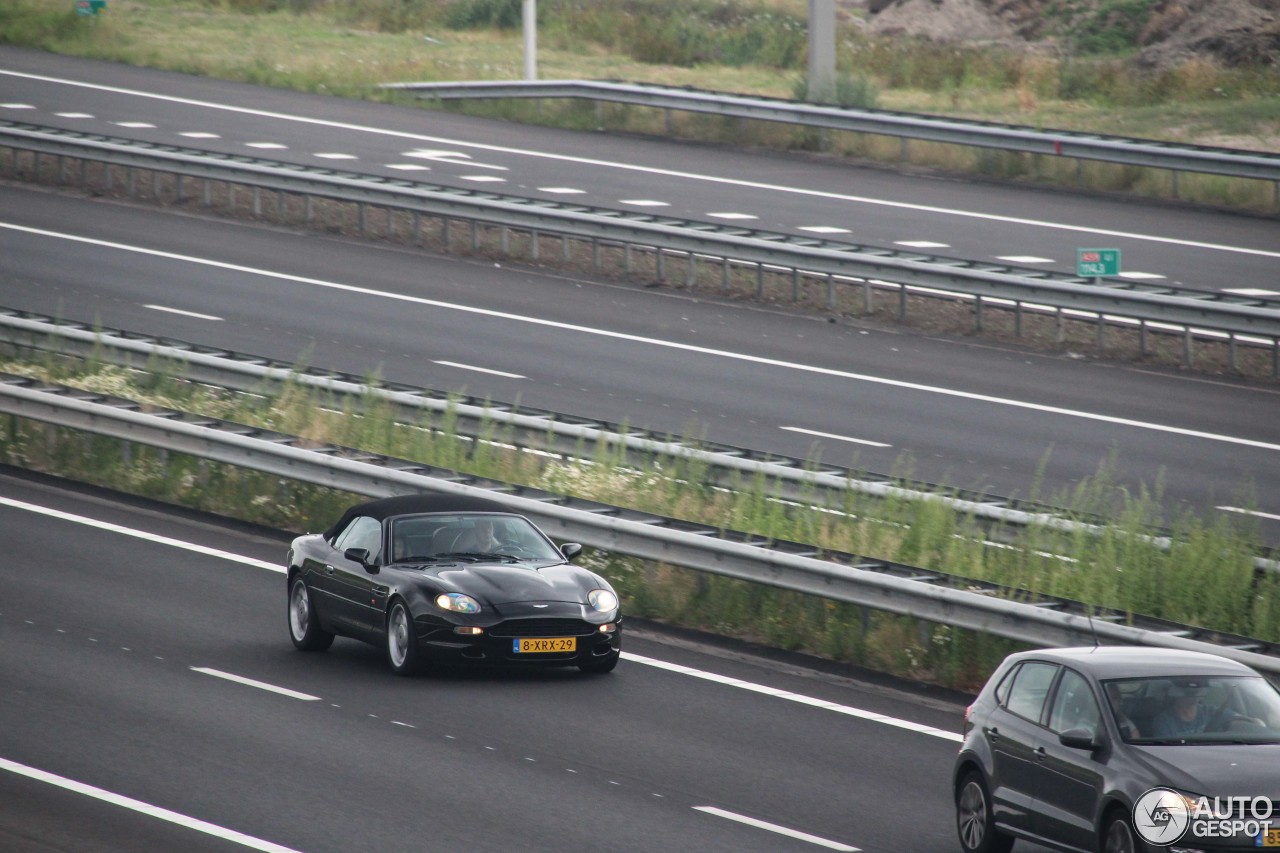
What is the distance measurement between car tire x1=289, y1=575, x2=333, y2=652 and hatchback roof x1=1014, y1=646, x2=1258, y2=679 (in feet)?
21.6


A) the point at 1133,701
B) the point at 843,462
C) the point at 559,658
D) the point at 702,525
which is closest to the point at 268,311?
the point at 843,462

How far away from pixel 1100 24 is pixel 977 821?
52881 millimetres

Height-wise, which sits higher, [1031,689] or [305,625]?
[1031,689]

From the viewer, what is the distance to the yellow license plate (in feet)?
47.7

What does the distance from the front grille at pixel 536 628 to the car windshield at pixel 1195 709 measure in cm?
518

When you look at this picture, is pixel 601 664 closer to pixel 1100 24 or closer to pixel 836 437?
pixel 836 437

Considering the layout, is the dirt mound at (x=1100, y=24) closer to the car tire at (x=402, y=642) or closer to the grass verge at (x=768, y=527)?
the grass verge at (x=768, y=527)

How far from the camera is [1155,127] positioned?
3938 cm

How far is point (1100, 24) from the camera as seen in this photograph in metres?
60.3

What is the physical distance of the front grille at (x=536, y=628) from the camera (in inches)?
571

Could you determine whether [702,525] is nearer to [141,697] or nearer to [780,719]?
[780,719]

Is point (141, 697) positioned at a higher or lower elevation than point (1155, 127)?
lower

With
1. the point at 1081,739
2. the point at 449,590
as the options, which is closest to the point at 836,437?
the point at 449,590

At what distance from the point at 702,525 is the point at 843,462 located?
425 centimetres
